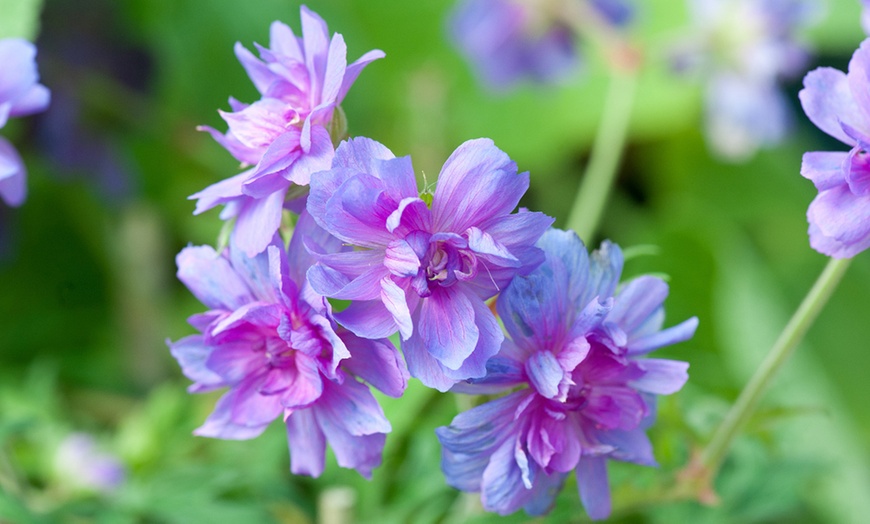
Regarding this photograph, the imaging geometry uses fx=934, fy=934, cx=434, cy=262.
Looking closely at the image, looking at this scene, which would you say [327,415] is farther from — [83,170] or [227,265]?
[83,170]

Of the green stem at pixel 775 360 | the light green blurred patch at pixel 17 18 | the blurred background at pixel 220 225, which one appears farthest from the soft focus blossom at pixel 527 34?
the green stem at pixel 775 360

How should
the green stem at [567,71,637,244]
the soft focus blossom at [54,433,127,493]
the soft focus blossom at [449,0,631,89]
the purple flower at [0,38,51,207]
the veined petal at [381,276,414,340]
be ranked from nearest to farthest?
1. the veined petal at [381,276,414,340]
2. the purple flower at [0,38,51,207]
3. the soft focus blossom at [54,433,127,493]
4. the green stem at [567,71,637,244]
5. the soft focus blossom at [449,0,631,89]

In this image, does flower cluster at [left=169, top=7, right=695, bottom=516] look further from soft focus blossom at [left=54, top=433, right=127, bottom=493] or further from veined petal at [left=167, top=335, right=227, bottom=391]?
soft focus blossom at [left=54, top=433, right=127, bottom=493]

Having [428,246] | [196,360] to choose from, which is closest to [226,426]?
[196,360]

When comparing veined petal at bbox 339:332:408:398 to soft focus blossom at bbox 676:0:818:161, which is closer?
veined petal at bbox 339:332:408:398

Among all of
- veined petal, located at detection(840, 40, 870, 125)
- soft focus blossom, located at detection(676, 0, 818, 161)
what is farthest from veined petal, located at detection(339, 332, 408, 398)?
soft focus blossom, located at detection(676, 0, 818, 161)

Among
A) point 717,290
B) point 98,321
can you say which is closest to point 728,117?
point 717,290

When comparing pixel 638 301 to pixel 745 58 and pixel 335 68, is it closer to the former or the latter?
pixel 335 68
